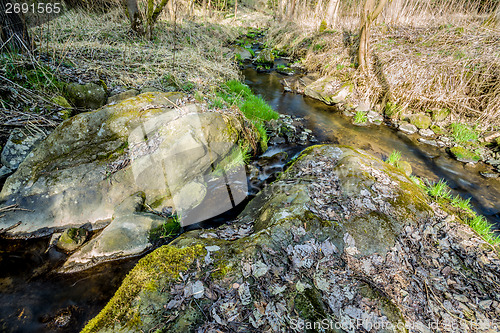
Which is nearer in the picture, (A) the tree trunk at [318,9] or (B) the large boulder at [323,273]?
(B) the large boulder at [323,273]

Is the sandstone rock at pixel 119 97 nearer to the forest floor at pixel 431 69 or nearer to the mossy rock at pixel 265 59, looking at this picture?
the forest floor at pixel 431 69

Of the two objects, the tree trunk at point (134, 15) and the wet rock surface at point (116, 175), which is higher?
the tree trunk at point (134, 15)

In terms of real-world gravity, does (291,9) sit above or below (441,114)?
above

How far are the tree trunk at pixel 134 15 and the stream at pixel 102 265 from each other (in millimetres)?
7435

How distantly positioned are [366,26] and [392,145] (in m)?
4.98

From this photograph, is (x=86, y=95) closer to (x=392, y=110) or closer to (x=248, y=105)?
(x=248, y=105)

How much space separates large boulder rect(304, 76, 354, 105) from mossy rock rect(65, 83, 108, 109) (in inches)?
302

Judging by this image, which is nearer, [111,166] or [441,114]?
→ [111,166]

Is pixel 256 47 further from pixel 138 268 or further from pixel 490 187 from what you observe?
pixel 138 268

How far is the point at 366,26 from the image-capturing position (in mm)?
8070

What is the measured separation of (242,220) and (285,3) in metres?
24.9

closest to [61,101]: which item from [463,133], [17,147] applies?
[17,147]

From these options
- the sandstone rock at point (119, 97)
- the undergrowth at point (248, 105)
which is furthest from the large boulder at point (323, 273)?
the sandstone rock at point (119, 97)

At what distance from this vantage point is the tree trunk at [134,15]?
27.3 feet
